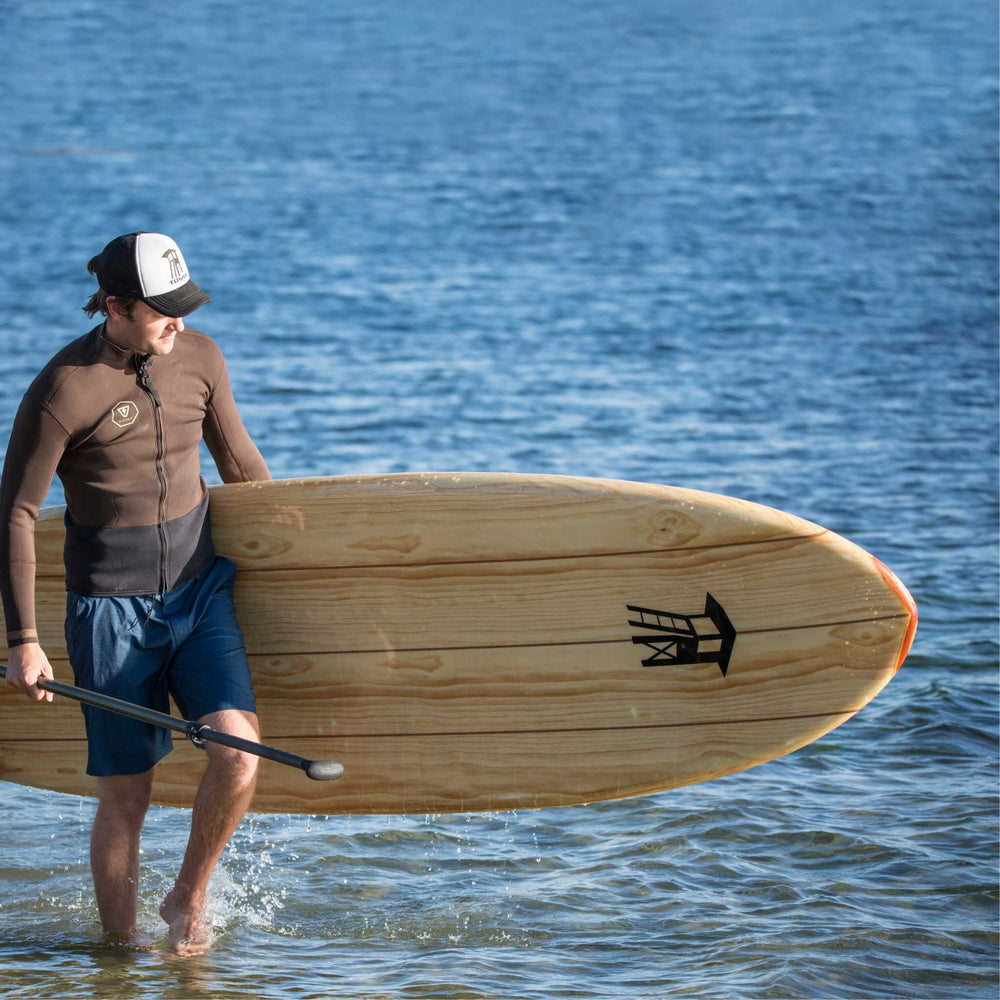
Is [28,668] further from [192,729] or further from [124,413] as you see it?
[124,413]

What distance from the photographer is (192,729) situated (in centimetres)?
345

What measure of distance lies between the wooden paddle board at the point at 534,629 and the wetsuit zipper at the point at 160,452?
0.39 meters

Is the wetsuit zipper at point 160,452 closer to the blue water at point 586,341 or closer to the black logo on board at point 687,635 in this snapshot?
the blue water at point 586,341

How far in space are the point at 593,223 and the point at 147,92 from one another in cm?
1163

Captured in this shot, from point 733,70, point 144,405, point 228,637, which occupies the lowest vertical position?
point 228,637

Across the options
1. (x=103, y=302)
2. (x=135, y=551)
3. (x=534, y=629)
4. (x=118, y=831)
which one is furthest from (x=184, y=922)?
(x=103, y=302)

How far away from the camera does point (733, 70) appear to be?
26000 millimetres

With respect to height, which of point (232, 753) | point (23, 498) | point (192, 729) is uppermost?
point (23, 498)

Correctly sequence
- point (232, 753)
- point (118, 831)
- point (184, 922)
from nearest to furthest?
point (232, 753)
point (118, 831)
point (184, 922)

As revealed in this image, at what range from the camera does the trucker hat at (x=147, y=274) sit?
334 centimetres

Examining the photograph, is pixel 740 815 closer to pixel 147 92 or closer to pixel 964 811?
pixel 964 811

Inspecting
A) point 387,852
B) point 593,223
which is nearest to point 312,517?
point 387,852

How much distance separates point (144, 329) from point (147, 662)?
0.82 metres

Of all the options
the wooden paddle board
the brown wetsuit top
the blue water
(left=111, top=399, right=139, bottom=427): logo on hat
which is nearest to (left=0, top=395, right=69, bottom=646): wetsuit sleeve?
the brown wetsuit top
